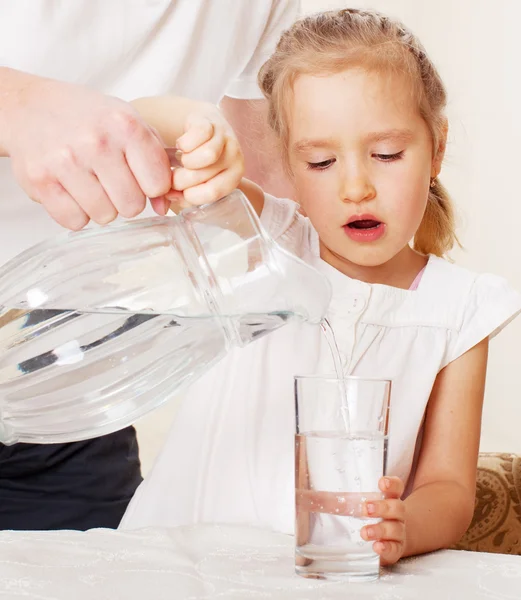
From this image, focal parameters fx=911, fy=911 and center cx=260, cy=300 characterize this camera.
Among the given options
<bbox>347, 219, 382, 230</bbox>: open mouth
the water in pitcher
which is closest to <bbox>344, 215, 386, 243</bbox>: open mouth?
<bbox>347, 219, 382, 230</bbox>: open mouth

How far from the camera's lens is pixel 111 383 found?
78 centimetres

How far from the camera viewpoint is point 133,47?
120 cm

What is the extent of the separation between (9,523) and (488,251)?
84.2 inches

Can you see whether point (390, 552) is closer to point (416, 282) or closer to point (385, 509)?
point (385, 509)

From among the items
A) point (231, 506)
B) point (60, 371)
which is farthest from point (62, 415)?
point (231, 506)

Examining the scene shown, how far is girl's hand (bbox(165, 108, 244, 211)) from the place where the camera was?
654mm

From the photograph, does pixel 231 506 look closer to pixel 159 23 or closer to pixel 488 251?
pixel 159 23

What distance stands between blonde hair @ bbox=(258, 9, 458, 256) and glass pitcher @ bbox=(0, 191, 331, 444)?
55 centimetres

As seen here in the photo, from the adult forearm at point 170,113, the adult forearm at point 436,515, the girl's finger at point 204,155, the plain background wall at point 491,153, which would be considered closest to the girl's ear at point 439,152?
the adult forearm at point 436,515

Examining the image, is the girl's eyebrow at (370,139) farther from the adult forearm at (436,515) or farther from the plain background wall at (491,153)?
the plain background wall at (491,153)

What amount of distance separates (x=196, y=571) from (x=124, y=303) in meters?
0.22

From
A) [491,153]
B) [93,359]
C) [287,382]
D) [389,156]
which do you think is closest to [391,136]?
[389,156]

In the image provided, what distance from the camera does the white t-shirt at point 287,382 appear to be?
1.23m

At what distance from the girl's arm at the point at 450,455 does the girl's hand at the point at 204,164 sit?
1.45 ft
